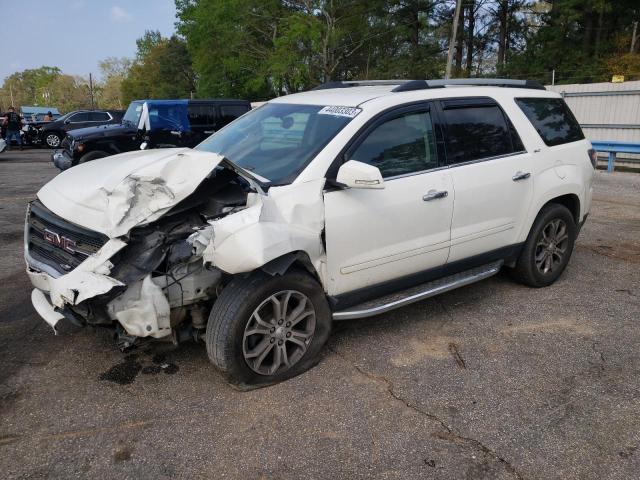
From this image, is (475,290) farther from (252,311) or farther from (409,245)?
(252,311)

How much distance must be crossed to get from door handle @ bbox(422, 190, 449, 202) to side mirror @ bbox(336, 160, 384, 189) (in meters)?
0.66

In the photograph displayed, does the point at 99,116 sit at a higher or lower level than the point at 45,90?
lower

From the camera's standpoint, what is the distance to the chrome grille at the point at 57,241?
308 cm

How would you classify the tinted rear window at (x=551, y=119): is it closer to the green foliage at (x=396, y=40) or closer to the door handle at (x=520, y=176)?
the door handle at (x=520, y=176)

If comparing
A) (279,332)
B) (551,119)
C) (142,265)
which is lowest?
(279,332)

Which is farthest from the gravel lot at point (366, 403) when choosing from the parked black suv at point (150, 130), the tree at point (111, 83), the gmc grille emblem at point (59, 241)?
the tree at point (111, 83)

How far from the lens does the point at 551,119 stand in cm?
482

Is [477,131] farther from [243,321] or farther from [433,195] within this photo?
[243,321]

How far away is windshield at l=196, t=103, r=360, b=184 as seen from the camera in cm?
351

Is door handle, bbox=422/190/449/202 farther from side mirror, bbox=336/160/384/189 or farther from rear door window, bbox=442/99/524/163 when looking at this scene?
side mirror, bbox=336/160/384/189

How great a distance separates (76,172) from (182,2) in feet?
167

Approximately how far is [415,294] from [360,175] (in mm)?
1146

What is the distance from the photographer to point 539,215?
467cm

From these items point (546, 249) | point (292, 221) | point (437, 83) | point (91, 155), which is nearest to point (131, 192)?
point (292, 221)
